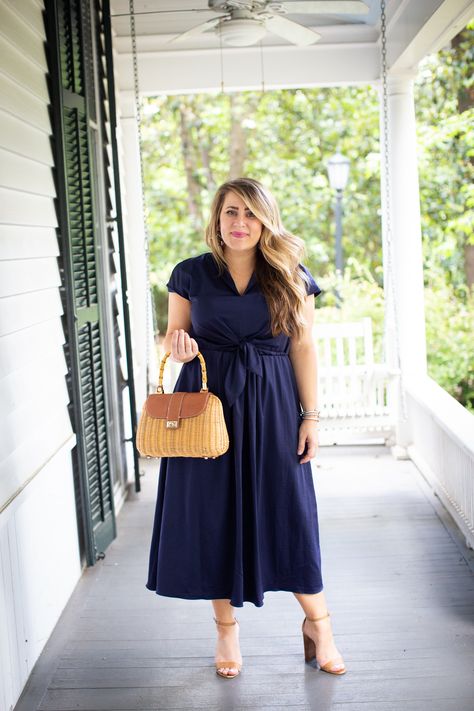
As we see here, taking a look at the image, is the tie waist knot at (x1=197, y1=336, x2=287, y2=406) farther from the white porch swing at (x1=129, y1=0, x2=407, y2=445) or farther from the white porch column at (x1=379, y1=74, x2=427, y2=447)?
the white porch column at (x1=379, y1=74, x2=427, y2=447)

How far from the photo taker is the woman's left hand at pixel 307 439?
2807 millimetres

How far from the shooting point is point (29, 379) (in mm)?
3064

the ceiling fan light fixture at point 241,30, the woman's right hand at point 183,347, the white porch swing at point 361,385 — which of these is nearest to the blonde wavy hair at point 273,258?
the woman's right hand at point 183,347

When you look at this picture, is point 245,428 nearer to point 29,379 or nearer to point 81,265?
point 29,379

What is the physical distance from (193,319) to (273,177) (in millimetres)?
10282

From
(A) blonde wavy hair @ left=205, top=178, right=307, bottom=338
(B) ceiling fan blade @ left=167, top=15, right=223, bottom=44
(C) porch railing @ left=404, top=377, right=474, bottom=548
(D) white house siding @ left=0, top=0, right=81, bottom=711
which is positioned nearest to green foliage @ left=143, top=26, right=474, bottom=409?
(C) porch railing @ left=404, top=377, right=474, bottom=548

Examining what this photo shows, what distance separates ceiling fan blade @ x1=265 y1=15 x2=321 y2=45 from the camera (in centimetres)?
449

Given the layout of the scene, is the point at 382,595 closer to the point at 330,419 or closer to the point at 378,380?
the point at 330,419

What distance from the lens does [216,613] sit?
2.93m

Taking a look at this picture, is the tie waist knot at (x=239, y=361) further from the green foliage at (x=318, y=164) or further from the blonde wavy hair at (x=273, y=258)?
the green foliage at (x=318, y=164)

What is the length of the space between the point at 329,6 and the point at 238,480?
277cm

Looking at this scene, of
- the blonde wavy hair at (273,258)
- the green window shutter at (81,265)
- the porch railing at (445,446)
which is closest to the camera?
the blonde wavy hair at (273,258)

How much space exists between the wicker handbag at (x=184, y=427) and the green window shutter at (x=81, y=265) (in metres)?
1.15

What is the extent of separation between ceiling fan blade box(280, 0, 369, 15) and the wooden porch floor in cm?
270
